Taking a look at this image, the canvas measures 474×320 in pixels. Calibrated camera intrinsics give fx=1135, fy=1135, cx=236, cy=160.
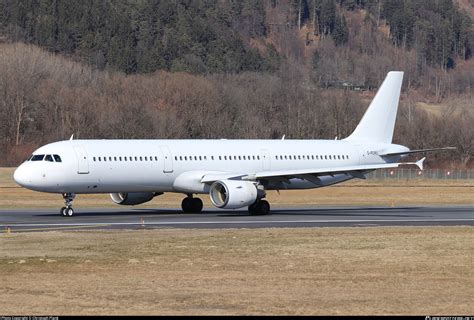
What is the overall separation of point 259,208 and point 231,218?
131 inches

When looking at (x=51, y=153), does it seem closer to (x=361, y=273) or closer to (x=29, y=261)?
(x=29, y=261)

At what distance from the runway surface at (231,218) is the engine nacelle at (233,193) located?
0.68 m

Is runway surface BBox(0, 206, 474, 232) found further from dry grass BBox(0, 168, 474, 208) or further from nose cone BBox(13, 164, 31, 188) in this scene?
dry grass BBox(0, 168, 474, 208)

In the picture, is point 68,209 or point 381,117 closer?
point 68,209

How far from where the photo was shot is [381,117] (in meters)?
62.2

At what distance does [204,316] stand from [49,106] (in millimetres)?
118033

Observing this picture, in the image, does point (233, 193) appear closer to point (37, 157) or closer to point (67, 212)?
point (67, 212)

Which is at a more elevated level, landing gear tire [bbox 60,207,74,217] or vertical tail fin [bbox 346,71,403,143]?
vertical tail fin [bbox 346,71,403,143]

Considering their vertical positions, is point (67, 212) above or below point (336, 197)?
above

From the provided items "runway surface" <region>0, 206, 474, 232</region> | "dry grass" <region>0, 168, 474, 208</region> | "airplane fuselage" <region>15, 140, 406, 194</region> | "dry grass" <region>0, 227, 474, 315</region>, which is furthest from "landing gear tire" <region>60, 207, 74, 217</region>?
"dry grass" <region>0, 168, 474, 208</region>

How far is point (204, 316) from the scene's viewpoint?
828 inches

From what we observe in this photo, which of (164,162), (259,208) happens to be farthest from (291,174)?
(164,162)

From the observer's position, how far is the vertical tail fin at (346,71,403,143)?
61562mm

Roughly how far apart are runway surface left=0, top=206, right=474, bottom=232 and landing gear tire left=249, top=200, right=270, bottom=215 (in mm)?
335
